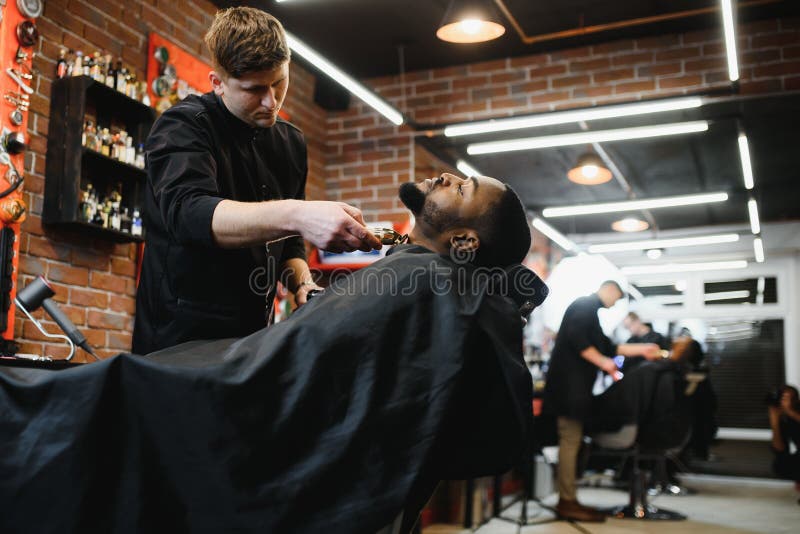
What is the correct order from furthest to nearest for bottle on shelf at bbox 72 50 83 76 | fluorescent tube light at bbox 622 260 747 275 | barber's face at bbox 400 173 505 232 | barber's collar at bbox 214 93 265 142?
fluorescent tube light at bbox 622 260 747 275 → bottle on shelf at bbox 72 50 83 76 → barber's collar at bbox 214 93 265 142 → barber's face at bbox 400 173 505 232

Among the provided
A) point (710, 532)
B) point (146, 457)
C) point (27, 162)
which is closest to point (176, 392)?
point (146, 457)

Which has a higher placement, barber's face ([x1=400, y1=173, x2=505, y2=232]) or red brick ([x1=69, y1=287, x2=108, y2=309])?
barber's face ([x1=400, y1=173, x2=505, y2=232])

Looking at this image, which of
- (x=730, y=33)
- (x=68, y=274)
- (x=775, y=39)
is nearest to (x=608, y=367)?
(x=730, y=33)

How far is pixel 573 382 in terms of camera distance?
16.6 feet

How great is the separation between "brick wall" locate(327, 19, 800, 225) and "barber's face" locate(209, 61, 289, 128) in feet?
12.2

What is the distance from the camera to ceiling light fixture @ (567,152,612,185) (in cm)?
590

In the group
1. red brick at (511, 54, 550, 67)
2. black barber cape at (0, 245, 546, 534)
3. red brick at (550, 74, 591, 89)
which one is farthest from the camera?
red brick at (511, 54, 550, 67)

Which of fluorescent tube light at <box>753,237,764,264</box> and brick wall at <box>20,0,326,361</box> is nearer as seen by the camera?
brick wall at <box>20,0,326,361</box>

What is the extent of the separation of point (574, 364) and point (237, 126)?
3.75 m

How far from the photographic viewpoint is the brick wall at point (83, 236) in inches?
126

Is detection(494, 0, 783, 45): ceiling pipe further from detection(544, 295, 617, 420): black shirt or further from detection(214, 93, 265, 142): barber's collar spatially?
detection(214, 93, 265, 142): barber's collar

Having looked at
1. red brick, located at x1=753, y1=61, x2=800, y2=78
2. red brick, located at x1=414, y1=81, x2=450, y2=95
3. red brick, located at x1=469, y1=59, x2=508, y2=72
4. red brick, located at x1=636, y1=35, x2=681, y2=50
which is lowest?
red brick, located at x1=753, y1=61, x2=800, y2=78

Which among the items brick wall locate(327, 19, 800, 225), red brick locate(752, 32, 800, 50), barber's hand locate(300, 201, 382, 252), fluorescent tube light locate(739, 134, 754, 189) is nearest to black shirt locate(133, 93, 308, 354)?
barber's hand locate(300, 201, 382, 252)

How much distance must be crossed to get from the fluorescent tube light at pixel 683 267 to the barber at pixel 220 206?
963 centimetres
